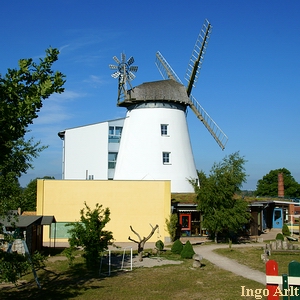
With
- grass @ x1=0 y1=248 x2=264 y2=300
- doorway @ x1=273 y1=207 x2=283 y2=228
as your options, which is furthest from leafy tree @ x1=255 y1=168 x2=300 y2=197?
grass @ x1=0 y1=248 x2=264 y2=300

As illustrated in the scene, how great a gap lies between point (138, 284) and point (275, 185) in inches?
2622

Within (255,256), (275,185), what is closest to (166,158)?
(255,256)

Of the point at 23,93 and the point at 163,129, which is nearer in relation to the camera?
the point at 23,93

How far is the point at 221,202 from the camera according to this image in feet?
100

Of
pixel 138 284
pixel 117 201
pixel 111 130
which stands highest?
pixel 111 130

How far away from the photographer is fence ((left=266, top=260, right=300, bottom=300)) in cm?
678

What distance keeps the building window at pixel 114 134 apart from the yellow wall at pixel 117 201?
1175 cm

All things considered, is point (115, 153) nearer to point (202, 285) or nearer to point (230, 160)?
point (230, 160)

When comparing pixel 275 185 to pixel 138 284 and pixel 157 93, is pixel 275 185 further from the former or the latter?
pixel 138 284

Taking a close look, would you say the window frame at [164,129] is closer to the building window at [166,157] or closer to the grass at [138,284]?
the building window at [166,157]

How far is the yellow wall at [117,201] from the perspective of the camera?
104ft

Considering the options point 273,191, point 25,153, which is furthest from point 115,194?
point 273,191

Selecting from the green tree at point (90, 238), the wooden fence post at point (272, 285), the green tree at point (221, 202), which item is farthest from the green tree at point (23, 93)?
the green tree at point (221, 202)

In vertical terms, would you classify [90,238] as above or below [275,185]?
below
